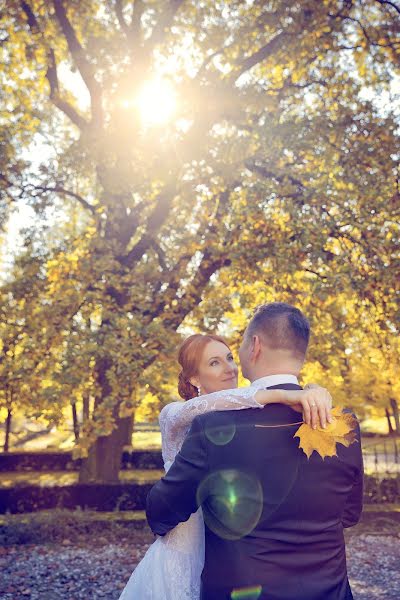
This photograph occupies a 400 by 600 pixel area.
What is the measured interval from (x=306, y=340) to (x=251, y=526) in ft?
2.59

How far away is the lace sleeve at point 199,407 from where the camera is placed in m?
2.05

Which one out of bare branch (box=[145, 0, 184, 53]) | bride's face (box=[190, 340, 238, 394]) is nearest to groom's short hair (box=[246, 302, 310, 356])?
bride's face (box=[190, 340, 238, 394])

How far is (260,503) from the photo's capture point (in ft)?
6.16

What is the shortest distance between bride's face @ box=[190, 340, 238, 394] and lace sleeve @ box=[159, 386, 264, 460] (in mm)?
818

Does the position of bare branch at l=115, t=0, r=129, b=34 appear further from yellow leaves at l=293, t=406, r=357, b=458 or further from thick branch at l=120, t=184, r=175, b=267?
yellow leaves at l=293, t=406, r=357, b=458

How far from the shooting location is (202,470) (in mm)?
1941

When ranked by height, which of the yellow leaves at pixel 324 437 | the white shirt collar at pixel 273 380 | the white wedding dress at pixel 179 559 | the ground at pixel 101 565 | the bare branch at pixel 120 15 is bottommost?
the ground at pixel 101 565

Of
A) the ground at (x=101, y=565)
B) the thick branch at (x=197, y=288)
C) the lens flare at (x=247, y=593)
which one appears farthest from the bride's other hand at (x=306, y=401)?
the thick branch at (x=197, y=288)

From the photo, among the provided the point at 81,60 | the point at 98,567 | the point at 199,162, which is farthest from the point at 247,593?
the point at 81,60

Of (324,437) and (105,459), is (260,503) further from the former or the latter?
(105,459)

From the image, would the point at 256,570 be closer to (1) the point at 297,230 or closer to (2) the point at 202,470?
(2) the point at 202,470

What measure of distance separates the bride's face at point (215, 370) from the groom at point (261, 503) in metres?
1.38

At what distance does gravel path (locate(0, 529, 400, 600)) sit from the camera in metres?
6.89

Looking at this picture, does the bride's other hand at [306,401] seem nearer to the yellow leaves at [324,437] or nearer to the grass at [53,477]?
the yellow leaves at [324,437]
